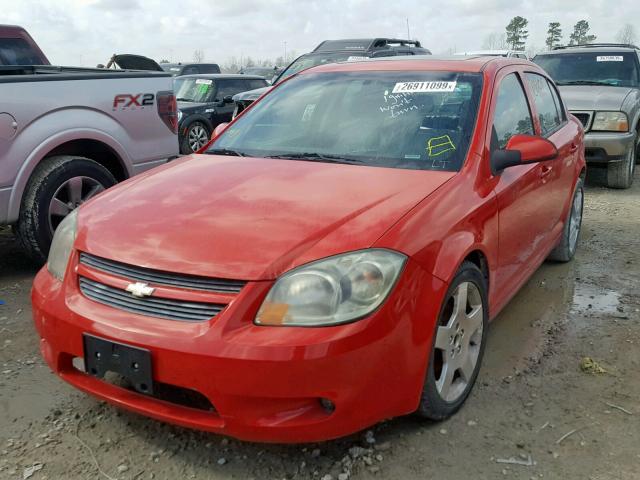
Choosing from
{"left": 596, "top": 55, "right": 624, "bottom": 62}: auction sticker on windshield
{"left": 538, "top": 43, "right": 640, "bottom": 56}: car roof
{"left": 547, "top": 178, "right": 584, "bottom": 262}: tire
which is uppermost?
{"left": 538, "top": 43, "right": 640, "bottom": 56}: car roof

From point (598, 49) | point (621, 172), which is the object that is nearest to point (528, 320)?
point (621, 172)

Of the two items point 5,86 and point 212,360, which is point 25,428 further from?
point 5,86

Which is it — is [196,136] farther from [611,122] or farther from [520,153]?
[520,153]

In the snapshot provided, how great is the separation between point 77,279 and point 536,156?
2.17m

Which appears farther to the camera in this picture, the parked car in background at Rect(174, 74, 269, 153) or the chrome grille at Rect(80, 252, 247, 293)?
the parked car in background at Rect(174, 74, 269, 153)

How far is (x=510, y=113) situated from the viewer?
3.48 m

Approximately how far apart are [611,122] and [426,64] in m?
4.98

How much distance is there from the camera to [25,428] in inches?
102

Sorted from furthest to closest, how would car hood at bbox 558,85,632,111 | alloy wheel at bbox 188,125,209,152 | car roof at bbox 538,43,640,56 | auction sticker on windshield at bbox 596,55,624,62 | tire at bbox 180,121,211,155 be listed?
alloy wheel at bbox 188,125,209,152 < tire at bbox 180,121,211,155 < car roof at bbox 538,43,640,56 < auction sticker on windshield at bbox 596,55,624,62 < car hood at bbox 558,85,632,111

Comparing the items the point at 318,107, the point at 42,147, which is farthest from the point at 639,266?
the point at 42,147

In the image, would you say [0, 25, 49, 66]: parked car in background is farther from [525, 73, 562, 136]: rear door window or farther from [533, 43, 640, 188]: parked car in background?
[533, 43, 640, 188]: parked car in background

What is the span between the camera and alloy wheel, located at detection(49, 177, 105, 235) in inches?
171

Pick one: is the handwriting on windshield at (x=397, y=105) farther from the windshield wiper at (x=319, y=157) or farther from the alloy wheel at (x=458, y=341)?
the alloy wheel at (x=458, y=341)

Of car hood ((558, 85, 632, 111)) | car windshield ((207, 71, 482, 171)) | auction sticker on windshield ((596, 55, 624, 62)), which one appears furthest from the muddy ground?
auction sticker on windshield ((596, 55, 624, 62))
